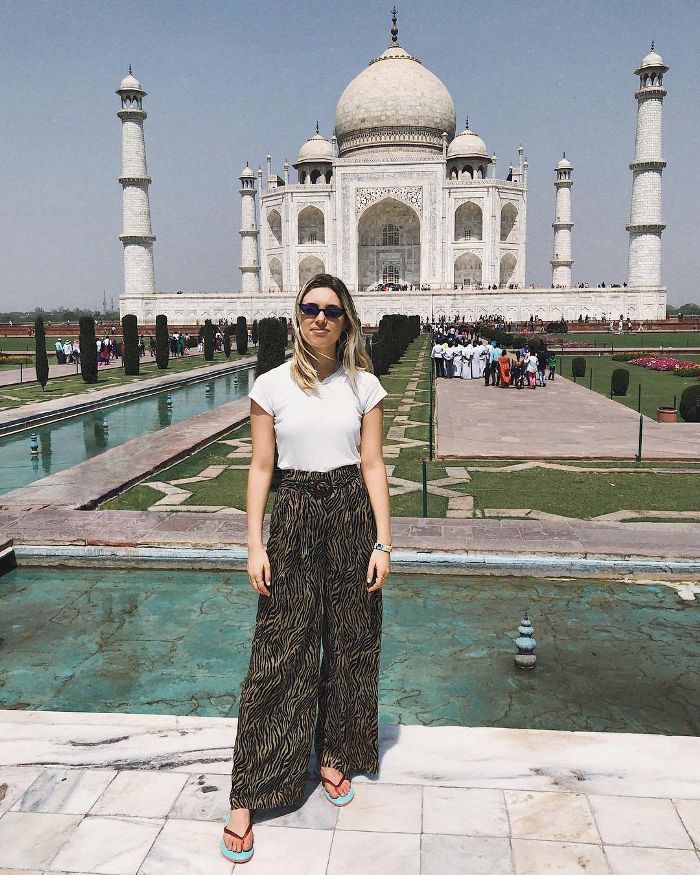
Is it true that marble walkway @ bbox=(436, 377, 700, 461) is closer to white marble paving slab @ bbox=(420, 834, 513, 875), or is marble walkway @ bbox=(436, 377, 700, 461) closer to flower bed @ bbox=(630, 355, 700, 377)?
flower bed @ bbox=(630, 355, 700, 377)

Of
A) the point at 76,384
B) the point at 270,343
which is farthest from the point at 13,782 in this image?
the point at 76,384

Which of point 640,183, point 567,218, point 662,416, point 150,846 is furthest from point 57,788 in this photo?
point 567,218

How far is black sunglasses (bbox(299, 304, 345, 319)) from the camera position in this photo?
1.82m

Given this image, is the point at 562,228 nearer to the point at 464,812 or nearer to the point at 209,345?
the point at 209,345

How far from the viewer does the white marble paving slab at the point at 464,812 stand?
1797 millimetres

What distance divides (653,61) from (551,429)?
103 ft

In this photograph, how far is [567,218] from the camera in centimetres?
3959

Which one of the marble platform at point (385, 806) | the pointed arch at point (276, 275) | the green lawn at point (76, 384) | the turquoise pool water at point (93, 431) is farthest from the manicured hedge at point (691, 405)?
the pointed arch at point (276, 275)

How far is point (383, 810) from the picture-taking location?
188 centimetres

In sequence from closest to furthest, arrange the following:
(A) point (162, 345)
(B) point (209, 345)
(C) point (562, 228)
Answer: (A) point (162, 345), (B) point (209, 345), (C) point (562, 228)

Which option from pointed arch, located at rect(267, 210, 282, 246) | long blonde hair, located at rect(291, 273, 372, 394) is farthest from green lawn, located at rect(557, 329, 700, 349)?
long blonde hair, located at rect(291, 273, 372, 394)

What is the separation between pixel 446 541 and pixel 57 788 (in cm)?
271

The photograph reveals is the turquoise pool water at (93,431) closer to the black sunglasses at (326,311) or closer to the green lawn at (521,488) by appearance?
the green lawn at (521,488)

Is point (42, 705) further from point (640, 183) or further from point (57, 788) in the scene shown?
point (640, 183)
